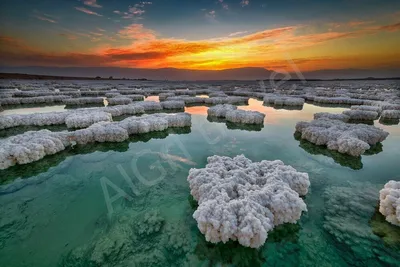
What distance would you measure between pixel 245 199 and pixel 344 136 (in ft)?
34.2

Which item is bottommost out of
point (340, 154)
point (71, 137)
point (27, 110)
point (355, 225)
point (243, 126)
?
point (27, 110)

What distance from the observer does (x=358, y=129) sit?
1442 centimetres

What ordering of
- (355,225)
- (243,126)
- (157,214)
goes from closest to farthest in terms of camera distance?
1. (355,225)
2. (157,214)
3. (243,126)

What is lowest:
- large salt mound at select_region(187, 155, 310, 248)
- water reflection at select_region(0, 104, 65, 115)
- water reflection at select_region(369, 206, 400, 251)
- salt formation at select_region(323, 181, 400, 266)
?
water reflection at select_region(0, 104, 65, 115)

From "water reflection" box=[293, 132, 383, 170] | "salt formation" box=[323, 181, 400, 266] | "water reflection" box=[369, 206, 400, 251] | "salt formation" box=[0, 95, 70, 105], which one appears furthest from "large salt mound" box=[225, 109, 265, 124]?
"salt formation" box=[0, 95, 70, 105]

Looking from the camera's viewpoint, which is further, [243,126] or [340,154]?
[243,126]

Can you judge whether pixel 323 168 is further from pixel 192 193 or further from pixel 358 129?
pixel 192 193

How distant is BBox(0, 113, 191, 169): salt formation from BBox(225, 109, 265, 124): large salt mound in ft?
15.7

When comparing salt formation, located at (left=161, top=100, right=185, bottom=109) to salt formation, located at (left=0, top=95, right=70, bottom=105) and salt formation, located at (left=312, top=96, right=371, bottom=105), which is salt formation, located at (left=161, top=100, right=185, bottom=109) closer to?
salt formation, located at (left=0, top=95, right=70, bottom=105)

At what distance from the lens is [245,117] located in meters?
20.2

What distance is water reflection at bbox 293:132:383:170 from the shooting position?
36.4 ft

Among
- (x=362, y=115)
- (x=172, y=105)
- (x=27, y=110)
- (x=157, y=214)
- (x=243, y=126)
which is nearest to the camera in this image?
(x=157, y=214)

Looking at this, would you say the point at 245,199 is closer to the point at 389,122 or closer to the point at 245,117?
the point at 245,117

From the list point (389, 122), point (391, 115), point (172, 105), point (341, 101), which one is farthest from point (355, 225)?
point (341, 101)
